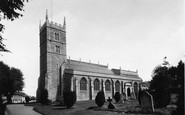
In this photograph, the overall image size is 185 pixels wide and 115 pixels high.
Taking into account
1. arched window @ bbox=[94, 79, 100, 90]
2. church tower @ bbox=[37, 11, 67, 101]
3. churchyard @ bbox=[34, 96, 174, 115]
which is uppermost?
church tower @ bbox=[37, 11, 67, 101]

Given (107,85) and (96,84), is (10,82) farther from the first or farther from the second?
(107,85)

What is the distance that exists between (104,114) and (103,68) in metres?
37.0

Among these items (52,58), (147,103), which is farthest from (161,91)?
(52,58)

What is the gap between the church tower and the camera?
119 feet

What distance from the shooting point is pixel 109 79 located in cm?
4516

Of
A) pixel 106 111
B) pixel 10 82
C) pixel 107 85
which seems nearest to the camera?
pixel 106 111

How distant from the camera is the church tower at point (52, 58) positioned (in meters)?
36.3

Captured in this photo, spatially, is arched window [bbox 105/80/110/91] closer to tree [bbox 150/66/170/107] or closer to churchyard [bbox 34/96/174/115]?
churchyard [bbox 34/96/174/115]

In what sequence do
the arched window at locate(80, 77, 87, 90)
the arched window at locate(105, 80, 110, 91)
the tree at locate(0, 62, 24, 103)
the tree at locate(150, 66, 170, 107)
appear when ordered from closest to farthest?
the tree at locate(150, 66, 170, 107), the arched window at locate(80, 77, 87, 90), the tree at locate(0, 62, 24, 103), the arched window at locate(105, 80, 110, 91)

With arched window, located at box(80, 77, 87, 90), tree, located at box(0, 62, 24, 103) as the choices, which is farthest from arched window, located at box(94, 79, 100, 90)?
tree, located at box(0, 62, 24, 103)

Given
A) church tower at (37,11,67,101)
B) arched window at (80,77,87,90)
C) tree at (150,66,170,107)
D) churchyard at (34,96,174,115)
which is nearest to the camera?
churchyard at (34,96,174,115)

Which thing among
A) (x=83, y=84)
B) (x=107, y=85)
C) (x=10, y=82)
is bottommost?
(x=107, y=85)

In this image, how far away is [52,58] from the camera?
3794 centimetres

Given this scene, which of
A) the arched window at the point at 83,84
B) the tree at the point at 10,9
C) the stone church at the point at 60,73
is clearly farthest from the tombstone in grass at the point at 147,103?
the arched window at the point at 83,84
